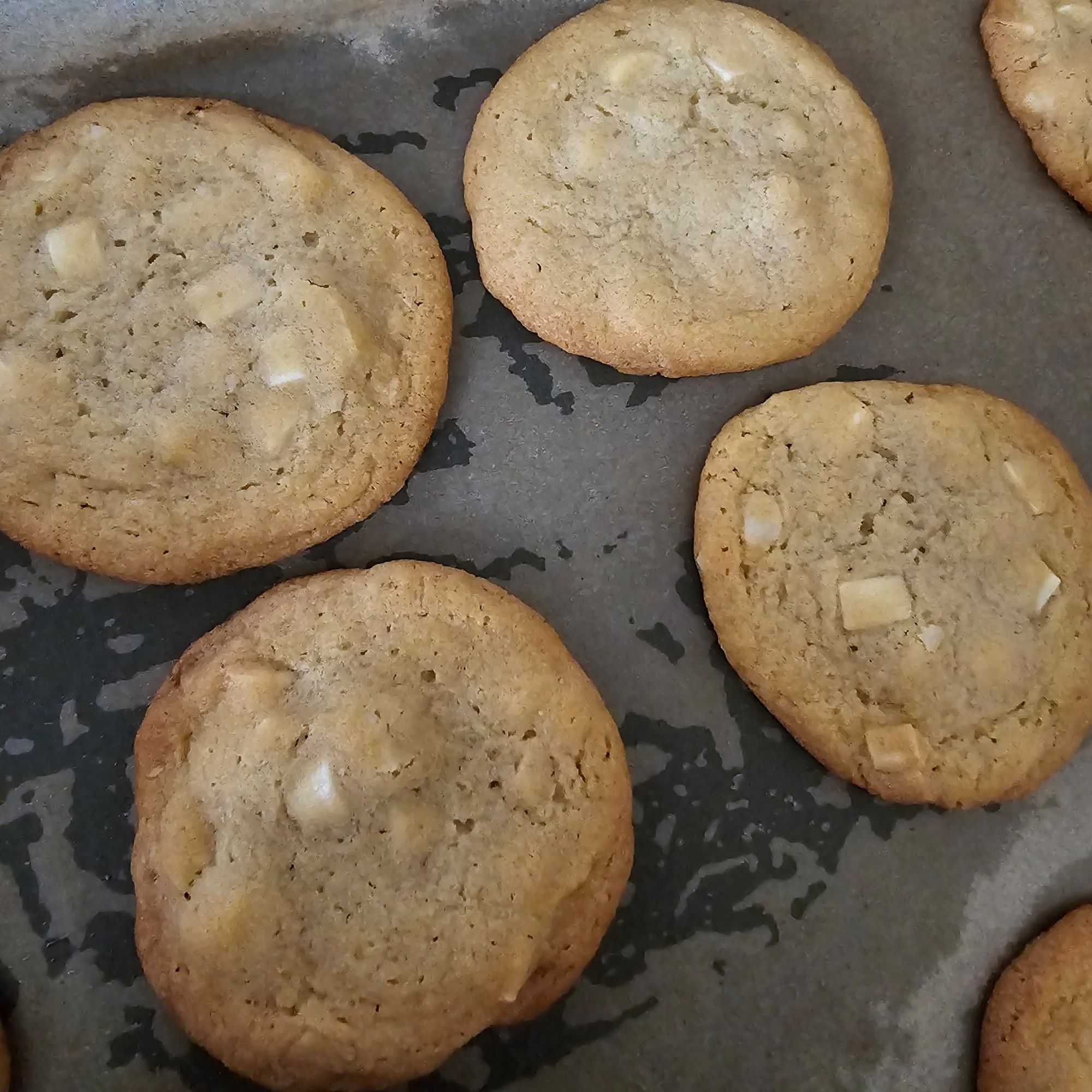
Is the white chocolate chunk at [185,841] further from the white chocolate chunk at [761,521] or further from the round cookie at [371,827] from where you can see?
the white chocolate chunk at [761,521]

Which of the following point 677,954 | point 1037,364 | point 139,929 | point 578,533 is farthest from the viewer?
point 1037,364

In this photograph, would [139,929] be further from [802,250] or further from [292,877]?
[802,250]

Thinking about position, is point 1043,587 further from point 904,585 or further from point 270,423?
point 270,423

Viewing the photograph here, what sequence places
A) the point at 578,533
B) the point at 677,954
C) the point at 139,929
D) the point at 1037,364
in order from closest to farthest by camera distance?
the point at 139,929 < the point at 677,954 < the point at 578,533 < the point at 1037,364

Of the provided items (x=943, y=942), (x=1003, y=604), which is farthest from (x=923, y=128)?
(x=943, y=942)

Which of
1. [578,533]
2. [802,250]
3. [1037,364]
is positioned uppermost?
[802,250]

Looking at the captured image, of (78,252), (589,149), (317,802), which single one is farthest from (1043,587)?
(78,252)
